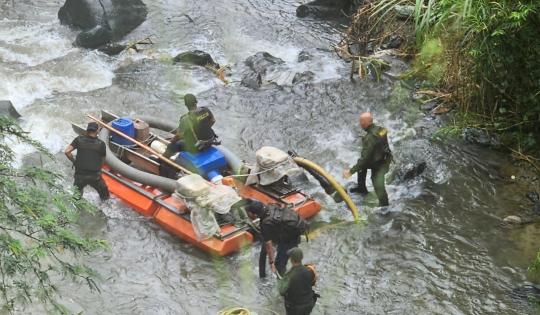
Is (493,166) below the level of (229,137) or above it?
above

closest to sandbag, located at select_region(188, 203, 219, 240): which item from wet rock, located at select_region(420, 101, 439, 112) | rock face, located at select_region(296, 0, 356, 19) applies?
wet rock, located at select_region(420, 101, 439, 112)

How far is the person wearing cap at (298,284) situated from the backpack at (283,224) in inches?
25.9

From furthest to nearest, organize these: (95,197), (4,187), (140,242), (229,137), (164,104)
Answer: (164,104) < (229,137) < (95,197) < (140,242) < (4,187)

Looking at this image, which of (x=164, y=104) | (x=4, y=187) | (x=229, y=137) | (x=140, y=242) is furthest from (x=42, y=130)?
(x=4, y=187)

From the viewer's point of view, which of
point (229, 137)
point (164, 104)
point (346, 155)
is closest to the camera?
point (346, 155)

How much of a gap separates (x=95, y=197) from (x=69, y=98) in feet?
14.2

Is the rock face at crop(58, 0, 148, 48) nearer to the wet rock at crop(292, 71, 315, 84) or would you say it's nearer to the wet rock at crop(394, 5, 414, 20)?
the wet rock at crop(292, 71, 315, 84)

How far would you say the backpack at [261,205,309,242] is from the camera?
287 inches

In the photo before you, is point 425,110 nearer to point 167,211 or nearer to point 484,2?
point 484,2

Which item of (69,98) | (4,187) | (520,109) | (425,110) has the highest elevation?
(4,187)

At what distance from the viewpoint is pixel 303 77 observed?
1438 centimetres

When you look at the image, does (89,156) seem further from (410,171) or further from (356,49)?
(356,49)

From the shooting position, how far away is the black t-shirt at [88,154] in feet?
30.1

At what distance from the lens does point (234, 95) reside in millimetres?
13875
